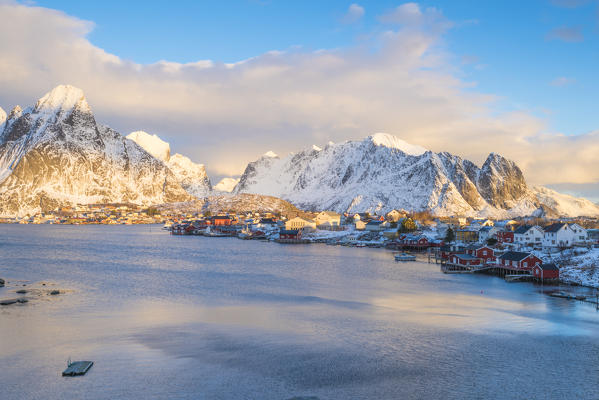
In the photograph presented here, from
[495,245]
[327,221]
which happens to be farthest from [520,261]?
[327,221]

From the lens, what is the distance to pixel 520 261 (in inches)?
2104

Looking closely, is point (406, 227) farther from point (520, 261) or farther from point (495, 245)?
point (520, 261)

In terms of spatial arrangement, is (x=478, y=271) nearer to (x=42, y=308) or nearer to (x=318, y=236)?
(x=42, y=308)

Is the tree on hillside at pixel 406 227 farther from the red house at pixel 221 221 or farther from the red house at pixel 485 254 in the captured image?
the red house at pixel 221 221

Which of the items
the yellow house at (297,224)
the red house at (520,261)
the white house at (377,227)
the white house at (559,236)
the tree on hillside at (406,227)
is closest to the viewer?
the red house at (520,261)

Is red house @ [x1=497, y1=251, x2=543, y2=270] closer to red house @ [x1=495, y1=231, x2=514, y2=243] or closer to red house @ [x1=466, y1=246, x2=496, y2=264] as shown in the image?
red house @ [x1=466, y1=246, x2=496, y2=264]

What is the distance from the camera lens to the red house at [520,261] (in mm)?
52844

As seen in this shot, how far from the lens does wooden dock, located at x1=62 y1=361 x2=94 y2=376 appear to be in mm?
19984

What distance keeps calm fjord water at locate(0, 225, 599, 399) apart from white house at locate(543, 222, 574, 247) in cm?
2127

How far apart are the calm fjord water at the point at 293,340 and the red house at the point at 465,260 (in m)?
13.1

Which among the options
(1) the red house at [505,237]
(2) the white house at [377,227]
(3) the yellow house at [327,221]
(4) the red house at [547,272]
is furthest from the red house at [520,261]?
(3) the yellow house at [327,221]

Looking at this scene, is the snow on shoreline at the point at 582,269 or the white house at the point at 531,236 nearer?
the snow on shoreline at the point at 582,269

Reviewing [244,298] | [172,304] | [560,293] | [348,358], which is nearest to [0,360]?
[172,304]

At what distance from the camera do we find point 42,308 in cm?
3181
